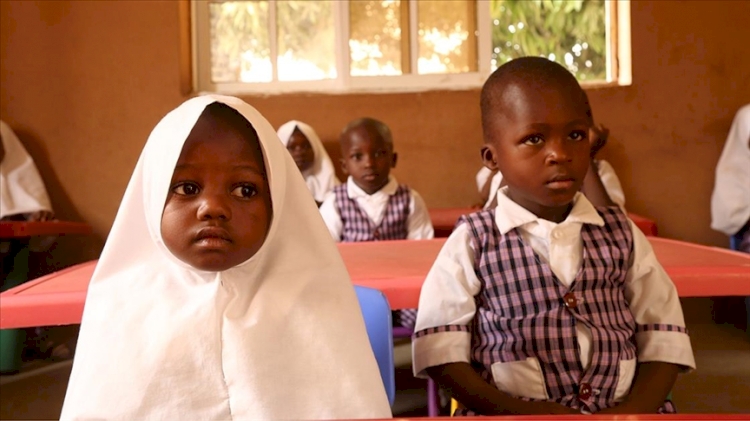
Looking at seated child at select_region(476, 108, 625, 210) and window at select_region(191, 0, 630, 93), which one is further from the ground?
window at select_region(191, 0, 630, 93)

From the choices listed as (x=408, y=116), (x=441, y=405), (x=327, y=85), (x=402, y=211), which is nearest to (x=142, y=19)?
(x=327, y=85)

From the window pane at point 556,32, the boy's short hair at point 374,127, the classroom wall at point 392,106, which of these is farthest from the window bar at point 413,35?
the boy's short hair at point 374,127

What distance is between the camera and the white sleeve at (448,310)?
1.40 meters

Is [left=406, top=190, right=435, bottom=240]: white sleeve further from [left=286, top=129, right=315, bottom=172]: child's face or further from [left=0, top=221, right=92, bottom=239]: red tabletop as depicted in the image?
[left=0, top=221, right=92, bottom=239]: red tabletop

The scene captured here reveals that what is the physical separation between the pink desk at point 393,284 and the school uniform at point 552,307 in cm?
10

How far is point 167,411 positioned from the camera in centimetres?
104


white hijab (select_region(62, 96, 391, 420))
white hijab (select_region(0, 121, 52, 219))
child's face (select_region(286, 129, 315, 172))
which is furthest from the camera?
child's face (select_region(286, 129, 315, 172))

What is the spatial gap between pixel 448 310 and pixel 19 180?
12.5 feet

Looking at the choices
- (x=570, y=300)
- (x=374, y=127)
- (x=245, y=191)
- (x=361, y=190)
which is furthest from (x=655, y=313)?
(x=374, y=127)

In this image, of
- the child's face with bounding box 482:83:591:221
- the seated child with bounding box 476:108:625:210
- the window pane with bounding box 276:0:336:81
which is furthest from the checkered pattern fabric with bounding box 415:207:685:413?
the window pane with bounding box 276:0:336:81

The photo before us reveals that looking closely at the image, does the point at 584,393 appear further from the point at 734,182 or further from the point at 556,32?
the point at 556,32

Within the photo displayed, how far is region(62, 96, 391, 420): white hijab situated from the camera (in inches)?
41.4

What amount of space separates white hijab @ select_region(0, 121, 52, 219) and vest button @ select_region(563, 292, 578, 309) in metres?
3.79

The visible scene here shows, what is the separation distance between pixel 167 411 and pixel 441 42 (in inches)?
153
